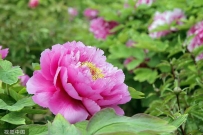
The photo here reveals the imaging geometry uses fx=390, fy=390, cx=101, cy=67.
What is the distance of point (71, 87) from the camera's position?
86cm

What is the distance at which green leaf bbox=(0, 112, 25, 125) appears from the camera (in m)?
0.85

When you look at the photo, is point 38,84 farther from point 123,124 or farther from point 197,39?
point 197,39

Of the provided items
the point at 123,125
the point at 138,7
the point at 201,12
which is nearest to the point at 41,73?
the point at 123,125

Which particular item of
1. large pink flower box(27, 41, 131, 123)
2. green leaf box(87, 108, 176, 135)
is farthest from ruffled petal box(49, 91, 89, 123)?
A: green leaf box(87, 108, 176, 135)

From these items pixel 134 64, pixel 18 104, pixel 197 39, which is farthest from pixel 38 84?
pixel 134 64

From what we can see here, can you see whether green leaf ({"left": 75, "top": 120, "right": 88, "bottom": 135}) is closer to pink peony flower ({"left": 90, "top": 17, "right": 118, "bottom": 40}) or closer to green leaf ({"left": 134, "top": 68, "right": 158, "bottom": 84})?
green leaf ({"left": 134, "top": 68, "right": 158, "bottom": 84})

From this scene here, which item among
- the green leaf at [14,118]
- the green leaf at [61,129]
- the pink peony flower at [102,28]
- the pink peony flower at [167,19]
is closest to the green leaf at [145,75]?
the pink peony flower at [167,19]

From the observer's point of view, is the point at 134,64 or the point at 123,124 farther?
the point at 134,64

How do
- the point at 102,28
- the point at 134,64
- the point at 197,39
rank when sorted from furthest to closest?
the point at 102,28 → the point at 134,64 → the point at 197,39

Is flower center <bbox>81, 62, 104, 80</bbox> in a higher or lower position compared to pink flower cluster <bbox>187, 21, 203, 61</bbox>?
lower

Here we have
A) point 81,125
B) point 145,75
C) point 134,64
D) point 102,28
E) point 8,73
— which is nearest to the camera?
point 81,125

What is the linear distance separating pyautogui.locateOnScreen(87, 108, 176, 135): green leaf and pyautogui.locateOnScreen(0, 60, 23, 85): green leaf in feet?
0.79

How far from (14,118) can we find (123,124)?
27cm

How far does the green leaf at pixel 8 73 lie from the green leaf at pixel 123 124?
24 centimetres
